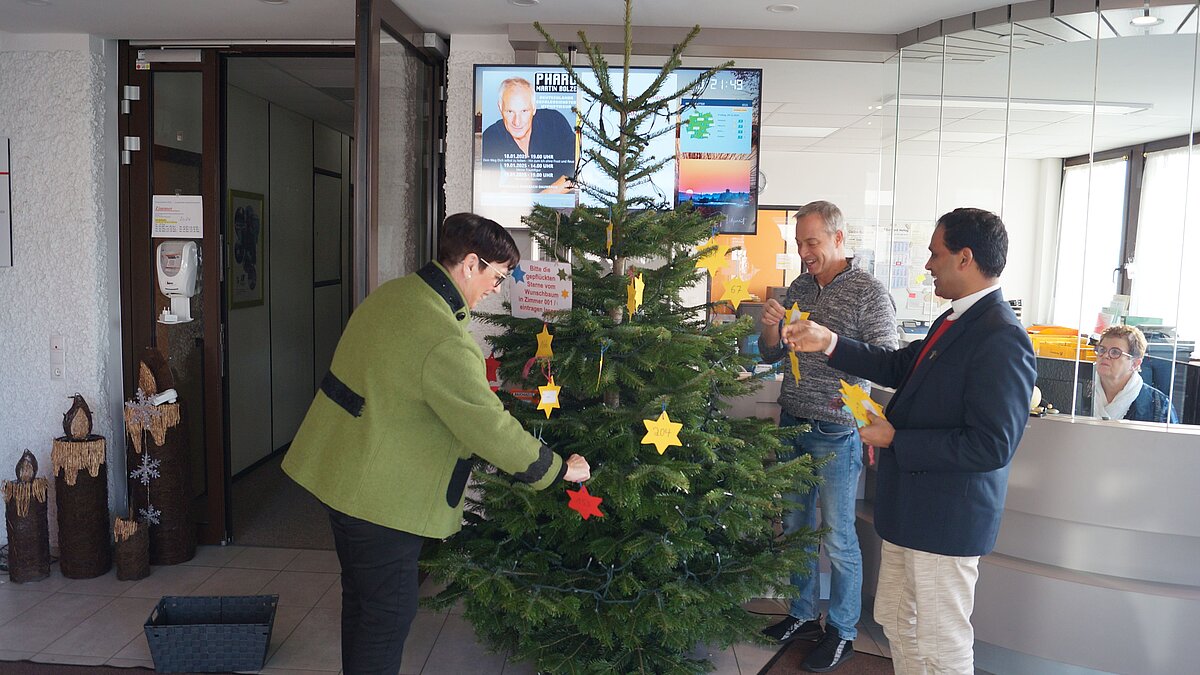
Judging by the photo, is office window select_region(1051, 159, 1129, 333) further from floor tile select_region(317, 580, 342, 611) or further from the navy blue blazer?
floor tile select_region(317, 580, 342, 611)

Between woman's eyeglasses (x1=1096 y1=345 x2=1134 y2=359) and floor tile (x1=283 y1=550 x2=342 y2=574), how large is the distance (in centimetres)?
328

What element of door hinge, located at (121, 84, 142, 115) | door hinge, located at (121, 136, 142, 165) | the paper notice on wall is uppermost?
door hinge, located at (121, 84, 142, 115)

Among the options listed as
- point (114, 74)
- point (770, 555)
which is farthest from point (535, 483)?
point (114, 74)

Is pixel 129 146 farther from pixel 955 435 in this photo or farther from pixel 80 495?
pixel 955 435

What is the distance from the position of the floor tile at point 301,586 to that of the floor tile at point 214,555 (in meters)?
0.36

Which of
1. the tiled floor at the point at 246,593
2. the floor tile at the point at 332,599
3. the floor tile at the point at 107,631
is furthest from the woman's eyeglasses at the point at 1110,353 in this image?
the floor tile at the point at 107,631

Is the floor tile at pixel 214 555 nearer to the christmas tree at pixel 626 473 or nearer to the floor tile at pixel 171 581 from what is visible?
the floor tile at pixel 171 581

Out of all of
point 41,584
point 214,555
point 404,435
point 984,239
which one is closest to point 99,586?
point 41,584

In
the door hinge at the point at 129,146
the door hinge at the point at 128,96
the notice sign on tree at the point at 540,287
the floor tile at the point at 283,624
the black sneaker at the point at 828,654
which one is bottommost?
the floor tile at the point at 283,624

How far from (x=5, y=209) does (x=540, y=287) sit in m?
3.12

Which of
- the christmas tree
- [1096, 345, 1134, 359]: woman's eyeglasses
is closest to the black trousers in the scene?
the christmas tree

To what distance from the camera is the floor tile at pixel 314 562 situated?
391 cm

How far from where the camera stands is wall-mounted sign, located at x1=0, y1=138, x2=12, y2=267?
A: 12.9 feet

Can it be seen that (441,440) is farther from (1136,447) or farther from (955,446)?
(1136,447)
